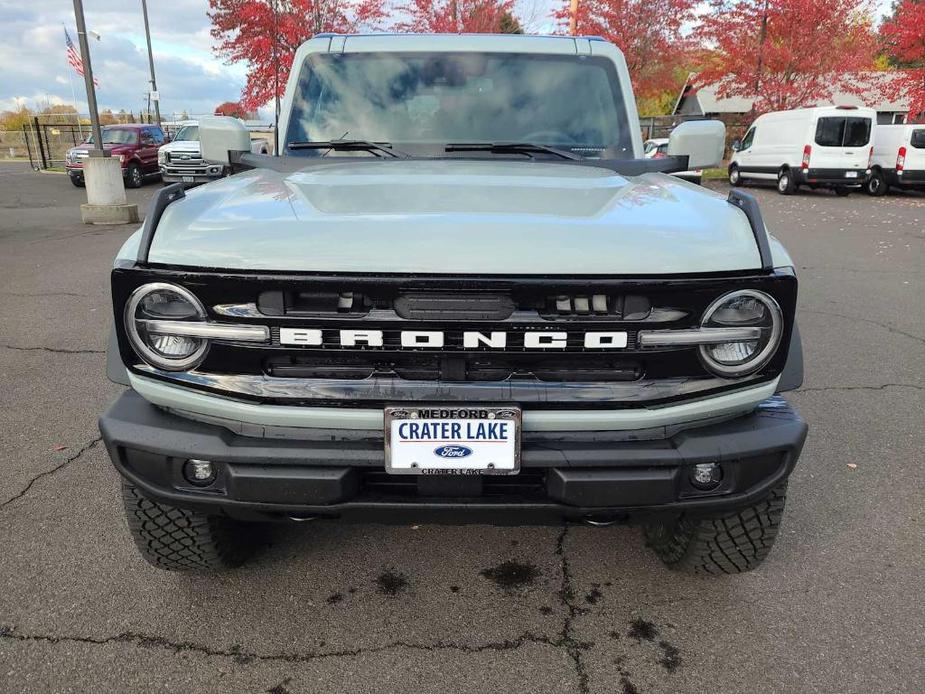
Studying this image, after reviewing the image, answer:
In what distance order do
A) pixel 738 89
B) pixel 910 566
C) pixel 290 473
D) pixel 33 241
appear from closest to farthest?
pixel 290 473
pixel 910 566
pixel 33 241
pixel 738 89

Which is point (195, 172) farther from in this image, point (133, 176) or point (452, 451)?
point (452, 451)

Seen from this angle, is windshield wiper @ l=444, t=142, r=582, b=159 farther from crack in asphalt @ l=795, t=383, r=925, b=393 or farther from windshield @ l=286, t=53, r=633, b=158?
crack in asphalt @ l=795, t=383, r=925, b=393

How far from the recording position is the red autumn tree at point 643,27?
77.9 ft

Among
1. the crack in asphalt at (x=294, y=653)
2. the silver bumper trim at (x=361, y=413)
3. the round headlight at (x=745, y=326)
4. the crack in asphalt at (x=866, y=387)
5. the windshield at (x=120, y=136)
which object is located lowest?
the crack in asphalt at (x=866, y=387)

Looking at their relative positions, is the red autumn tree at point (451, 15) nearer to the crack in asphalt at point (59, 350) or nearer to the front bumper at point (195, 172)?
the front bumper at point (195, 172)

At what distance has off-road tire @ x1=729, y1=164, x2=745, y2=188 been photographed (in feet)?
72.3

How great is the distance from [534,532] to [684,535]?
0.65 meters

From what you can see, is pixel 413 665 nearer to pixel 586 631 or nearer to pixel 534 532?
pixel 586 631

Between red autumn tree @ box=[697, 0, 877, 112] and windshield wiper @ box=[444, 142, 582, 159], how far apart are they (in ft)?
77.9

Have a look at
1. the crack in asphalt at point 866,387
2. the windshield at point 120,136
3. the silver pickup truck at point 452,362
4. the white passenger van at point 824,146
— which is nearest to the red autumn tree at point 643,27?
the white passenger van at point 824,146

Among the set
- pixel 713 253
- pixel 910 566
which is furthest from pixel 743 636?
pixel 713 253

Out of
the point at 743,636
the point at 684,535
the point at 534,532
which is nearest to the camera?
the point at 743,636

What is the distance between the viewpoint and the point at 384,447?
189 centimetres

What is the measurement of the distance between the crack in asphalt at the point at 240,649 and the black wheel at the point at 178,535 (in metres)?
0.25
